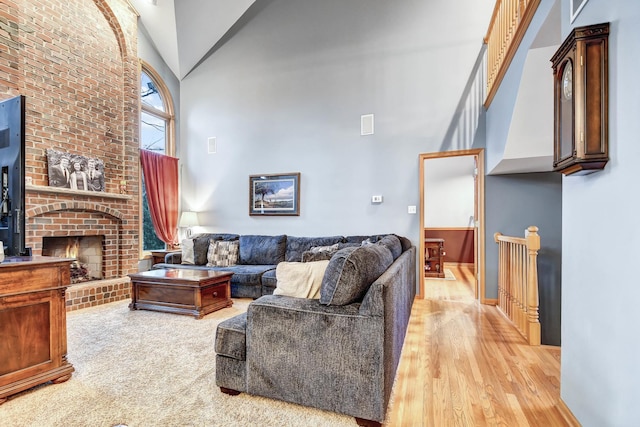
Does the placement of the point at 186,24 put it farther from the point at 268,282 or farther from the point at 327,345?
the point at 327,345

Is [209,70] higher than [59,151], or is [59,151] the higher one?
[209,70]

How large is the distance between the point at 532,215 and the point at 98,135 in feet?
18.6

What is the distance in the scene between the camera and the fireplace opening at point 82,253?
13.5 feet

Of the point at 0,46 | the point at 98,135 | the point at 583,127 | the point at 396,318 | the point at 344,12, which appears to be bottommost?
the point at 396,318

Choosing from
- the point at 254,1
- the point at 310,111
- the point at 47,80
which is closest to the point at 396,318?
the point at 310,111

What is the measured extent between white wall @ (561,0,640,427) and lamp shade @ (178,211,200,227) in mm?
5134

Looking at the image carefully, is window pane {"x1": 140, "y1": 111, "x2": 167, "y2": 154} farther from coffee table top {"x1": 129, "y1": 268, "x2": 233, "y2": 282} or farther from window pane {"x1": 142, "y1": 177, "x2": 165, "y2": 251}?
coffee table top {"x1": 129, "y1": 268, "x2": 233, "y2": 282}

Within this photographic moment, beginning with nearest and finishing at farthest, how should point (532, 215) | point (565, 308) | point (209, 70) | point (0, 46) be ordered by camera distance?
point (565, 308), point (0, 46), point (532, 215), point (209, 70)

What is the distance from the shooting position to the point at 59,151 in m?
3.80

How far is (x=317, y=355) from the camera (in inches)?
65.1

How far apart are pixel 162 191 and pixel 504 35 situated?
5122 mm

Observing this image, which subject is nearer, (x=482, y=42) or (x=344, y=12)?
(x=482, y=42)

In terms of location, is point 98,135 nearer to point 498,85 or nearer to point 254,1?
point 254,1

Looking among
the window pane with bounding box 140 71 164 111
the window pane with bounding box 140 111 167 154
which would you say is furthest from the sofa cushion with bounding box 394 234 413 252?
the window pane with bounding box 140 71 164 111
